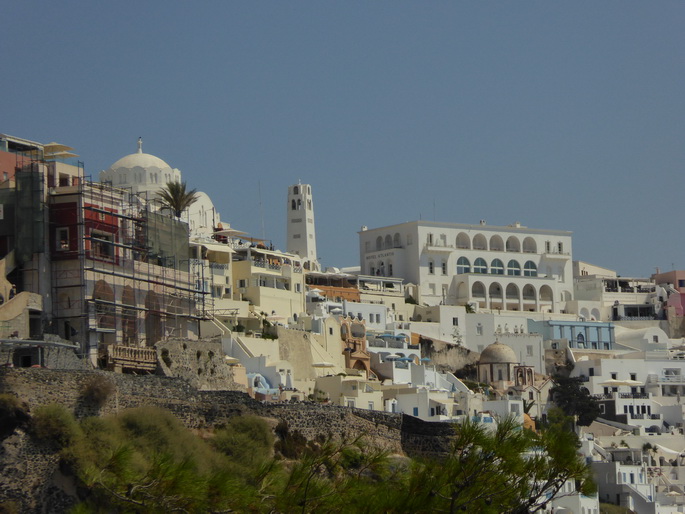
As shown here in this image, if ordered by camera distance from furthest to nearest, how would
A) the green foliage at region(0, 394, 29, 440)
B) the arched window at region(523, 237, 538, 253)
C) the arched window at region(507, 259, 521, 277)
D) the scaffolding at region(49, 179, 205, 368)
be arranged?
the arched window at region(523, 237, 538, 253) → the arched window at region(507, 259, 521, 277) → the scaffolding at region(49, 179, 205, 368) → the green foliage at region(0, 394, 29, 440)

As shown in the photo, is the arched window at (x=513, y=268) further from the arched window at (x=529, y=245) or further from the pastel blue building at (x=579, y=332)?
the pastel blue building at (x=579, y=332)

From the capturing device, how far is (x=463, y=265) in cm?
9638

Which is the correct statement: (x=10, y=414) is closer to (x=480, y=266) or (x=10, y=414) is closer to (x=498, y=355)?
(x=498, y=355)

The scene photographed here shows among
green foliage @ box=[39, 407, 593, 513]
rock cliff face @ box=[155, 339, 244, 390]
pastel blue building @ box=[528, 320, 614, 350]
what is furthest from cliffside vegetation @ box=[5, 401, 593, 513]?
pastel blue building @ box=[528, 320, 614, 350]

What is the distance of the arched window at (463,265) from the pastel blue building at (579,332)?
6699 millimetres

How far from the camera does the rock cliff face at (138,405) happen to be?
131 ft

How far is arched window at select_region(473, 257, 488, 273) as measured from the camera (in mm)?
A: 97250

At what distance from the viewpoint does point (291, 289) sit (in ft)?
255

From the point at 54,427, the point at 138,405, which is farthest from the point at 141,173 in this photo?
the point at 54,427

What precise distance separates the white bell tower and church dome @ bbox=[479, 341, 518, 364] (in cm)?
1355

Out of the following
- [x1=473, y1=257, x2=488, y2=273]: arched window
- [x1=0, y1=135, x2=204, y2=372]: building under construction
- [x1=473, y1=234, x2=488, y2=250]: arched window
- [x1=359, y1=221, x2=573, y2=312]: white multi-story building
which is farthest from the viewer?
[x1=473, y1=234, x2=488, y2=250]: arched window

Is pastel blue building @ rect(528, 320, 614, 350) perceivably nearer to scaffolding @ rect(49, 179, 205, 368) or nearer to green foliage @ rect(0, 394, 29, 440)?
scaffolding @ rect(49, 179, 205, 368)

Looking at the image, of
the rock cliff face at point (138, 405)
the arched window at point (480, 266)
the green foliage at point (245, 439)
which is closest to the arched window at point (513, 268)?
the arched window at point (480, 266)

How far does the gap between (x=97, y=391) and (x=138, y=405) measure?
7.41ft
